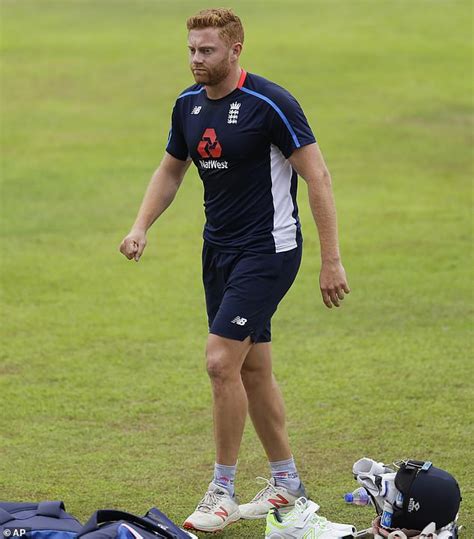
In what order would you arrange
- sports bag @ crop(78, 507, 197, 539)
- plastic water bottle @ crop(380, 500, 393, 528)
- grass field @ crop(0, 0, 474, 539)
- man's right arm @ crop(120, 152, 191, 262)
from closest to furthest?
sports bag @ crop(78, 507, 197, 539), plastic water bottle @ crop(380, 500, 393, 528), man's right arm @ crop(120, 152, 191, 262), grass field @ crop(0, 0, 474, 539)

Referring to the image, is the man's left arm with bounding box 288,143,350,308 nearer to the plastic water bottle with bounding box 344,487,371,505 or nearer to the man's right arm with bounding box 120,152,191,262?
the man's right arm with bounding box 120,152,191,262

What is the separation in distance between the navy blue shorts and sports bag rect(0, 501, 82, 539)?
3.84 ft

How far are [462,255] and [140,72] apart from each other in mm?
12206

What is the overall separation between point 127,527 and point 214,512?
95cm

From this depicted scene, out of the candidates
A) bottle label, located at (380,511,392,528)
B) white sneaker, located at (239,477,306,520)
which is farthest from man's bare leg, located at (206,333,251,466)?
bottle label, located at (380,511,392,528)

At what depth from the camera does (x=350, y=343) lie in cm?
946

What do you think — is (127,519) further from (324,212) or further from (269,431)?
(324,212)

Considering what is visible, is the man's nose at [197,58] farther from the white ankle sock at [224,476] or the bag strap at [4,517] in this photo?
the bag strap at [4,517]

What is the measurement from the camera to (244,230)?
6145 mm

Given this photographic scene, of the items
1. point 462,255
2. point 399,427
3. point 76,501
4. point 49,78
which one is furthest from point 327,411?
point 49,78

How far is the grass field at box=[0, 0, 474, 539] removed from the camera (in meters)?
7.14

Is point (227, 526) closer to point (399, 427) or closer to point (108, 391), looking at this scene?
point (399, 427)

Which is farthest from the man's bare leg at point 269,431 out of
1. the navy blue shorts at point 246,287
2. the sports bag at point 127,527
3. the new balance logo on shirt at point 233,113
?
the new balance logo on shirt at point 233,113

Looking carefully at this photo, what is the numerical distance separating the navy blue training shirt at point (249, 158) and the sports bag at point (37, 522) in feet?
5.18
